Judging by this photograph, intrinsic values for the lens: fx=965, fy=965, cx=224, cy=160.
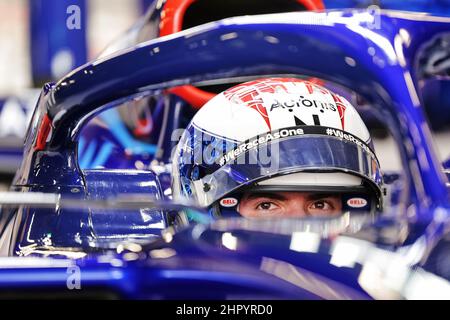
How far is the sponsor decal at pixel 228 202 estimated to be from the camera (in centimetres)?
163

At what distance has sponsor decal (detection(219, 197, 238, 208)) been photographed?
5.35ft

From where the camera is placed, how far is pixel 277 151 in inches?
61.9

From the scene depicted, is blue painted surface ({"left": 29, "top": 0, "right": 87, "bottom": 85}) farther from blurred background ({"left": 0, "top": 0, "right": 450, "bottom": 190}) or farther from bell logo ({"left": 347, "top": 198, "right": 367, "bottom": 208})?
bell logo ({"left": 347, "top": 198, "right": 367, "bottom": 208})

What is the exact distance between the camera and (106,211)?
1.41 m

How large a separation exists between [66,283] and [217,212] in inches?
28.2

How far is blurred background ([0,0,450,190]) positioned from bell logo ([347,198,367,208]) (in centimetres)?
90

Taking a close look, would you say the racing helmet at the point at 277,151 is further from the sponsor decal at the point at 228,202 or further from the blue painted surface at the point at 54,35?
the blue painted surface at the point at 54,35

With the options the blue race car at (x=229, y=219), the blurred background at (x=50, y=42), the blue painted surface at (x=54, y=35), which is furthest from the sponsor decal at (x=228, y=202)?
the blue painted surface at (x=54, y=35)

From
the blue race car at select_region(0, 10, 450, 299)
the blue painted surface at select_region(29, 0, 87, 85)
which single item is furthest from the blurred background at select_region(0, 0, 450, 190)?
the blue race car at select_region(0, 10, 450, 299)

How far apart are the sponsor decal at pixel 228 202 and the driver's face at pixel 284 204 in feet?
0.06

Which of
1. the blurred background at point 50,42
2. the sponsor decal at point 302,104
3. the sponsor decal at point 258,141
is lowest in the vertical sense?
the sponsor decal at point 258,141

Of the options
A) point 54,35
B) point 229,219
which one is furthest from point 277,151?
point 54,35

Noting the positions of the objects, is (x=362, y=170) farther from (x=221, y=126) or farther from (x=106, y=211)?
(x=106, y=211)

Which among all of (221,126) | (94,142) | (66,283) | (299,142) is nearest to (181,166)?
(221,126)
